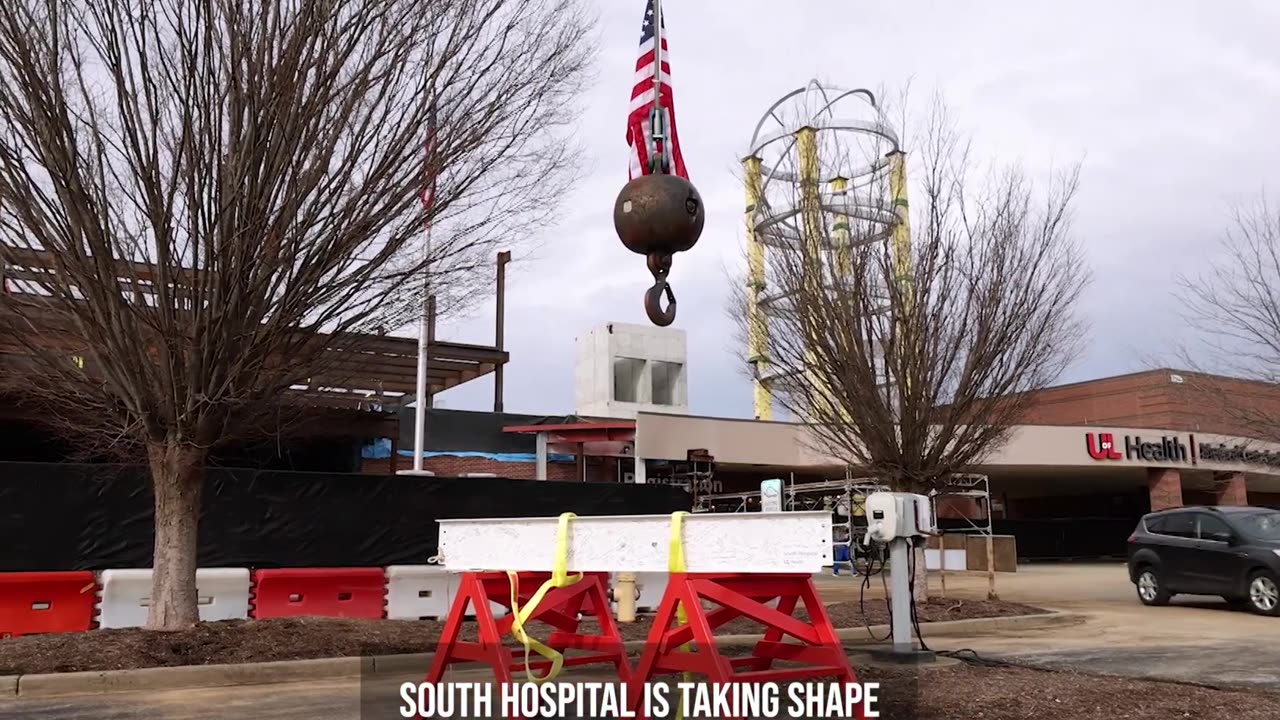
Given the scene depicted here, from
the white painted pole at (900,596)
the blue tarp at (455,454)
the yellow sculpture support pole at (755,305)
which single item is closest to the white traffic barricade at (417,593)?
the yellow sculpture support pole at (755,305)

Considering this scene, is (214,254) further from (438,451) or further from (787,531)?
(438,451)

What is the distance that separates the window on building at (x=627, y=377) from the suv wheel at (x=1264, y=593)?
100ft

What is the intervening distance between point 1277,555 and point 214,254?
1547cm

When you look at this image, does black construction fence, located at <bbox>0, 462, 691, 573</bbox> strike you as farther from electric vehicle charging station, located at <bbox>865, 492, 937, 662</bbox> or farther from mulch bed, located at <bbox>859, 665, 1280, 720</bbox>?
mulch bed, located at <bbox>859, 665, 1280, 720</bbox>

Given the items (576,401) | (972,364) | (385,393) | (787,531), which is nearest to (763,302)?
(972,364)

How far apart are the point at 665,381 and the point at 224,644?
3686cm

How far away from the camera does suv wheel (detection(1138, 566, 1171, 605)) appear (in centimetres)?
1789

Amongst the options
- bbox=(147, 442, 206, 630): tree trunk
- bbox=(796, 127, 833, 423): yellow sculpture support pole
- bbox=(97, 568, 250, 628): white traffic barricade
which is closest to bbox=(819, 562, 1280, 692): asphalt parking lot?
bbox=(796, 127, 833, 423): yellow sculpture support pole

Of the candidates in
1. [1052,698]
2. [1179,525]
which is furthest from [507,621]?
[1179,525]

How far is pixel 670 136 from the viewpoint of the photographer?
7.33 m

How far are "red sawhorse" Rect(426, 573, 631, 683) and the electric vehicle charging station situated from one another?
291cm

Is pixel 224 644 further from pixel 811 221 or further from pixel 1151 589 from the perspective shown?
pixel 1151 589

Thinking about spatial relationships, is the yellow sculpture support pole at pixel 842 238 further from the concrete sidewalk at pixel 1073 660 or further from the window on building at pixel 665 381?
the window on building at pixel 665 381

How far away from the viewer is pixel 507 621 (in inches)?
298
